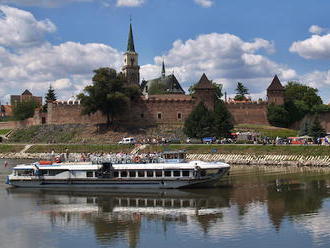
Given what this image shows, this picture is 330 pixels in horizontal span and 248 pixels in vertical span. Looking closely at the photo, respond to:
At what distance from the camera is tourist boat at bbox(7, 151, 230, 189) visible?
4312cm

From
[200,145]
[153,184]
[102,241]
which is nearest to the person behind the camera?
[102,241]

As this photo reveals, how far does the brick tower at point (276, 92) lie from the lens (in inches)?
3964

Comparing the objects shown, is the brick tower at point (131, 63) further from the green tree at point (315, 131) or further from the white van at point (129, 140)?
the green tree at point (315, 131)

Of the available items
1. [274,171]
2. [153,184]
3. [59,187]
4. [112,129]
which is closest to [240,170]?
[274,171]

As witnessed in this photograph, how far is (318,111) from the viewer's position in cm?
10312

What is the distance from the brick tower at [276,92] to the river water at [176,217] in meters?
54.7

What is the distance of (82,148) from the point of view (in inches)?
3263

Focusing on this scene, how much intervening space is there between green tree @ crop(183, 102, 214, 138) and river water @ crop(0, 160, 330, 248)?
34594 mm

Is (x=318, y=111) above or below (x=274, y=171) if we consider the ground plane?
above

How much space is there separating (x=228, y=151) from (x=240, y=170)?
38.1 ft

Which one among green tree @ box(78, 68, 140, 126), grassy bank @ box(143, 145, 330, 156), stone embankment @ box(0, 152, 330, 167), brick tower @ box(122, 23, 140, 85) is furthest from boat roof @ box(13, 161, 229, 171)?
brick tower @ box(122, 23, 140, 85)

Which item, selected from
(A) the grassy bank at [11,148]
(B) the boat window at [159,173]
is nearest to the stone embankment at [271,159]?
(B) the boat window at [159,173]

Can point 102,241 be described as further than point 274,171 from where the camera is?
No

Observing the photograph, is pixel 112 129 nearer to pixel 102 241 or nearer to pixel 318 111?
pixel 318 111
